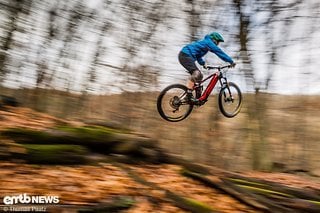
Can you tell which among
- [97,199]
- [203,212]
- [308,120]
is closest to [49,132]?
[97,199]

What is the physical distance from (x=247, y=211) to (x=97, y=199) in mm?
2278

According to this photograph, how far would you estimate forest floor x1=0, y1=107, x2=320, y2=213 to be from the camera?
199 inches

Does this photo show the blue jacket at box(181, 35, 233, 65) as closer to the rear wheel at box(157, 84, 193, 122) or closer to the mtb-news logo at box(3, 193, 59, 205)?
the rear wheel at box(157, 84, 193, 122)

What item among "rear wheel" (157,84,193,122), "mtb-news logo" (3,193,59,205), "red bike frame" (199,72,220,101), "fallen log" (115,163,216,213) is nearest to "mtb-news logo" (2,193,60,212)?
"mtb-news logo" (3,193,59,205)

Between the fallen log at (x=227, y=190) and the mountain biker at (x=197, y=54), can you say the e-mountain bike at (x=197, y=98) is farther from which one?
the fallen log at (x=227, y=190)

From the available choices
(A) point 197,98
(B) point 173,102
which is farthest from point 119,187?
(A) point 197,98

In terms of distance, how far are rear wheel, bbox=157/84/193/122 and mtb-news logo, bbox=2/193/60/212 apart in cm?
306

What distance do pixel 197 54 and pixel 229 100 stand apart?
1361 millimetres

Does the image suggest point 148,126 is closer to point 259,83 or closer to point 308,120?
point 259,83

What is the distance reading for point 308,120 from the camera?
16.6 m

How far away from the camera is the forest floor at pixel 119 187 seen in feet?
16.5

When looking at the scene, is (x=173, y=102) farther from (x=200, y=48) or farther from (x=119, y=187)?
(x=119, y=187)

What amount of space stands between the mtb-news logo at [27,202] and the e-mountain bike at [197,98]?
3.02 meters

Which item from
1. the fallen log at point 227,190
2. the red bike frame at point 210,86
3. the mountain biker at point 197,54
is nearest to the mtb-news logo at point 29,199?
the fallen log at point 227,190
